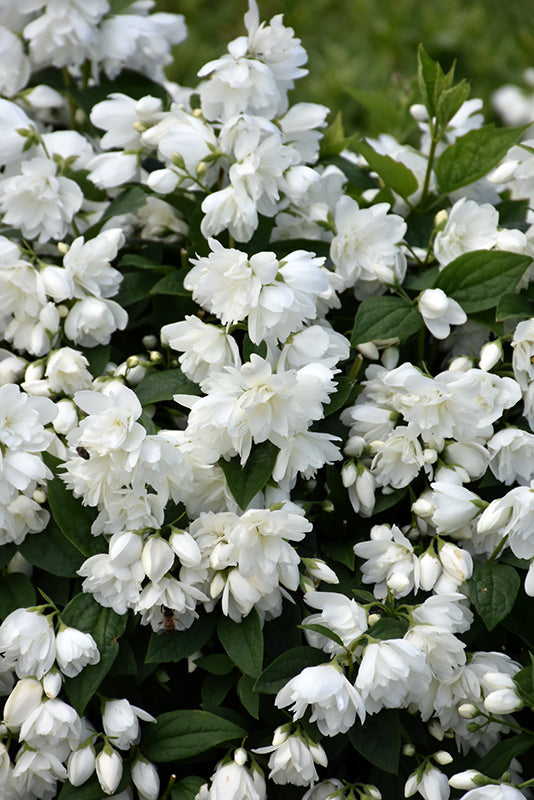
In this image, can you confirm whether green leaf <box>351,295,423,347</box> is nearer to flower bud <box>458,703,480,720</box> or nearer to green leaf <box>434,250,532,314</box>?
green leaf <box>434,250,532,314</box>

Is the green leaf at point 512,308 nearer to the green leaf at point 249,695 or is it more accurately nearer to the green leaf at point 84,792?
the green leaf at point 249,695

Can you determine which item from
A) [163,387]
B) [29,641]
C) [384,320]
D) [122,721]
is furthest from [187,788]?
[384,320]

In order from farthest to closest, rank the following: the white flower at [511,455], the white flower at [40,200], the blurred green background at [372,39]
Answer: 1. the blurred green background at [372,39]
2. the white flower at [40,200]
3. the white flower at [511,455]

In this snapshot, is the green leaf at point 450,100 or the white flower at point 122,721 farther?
the green leaf at point 450,100

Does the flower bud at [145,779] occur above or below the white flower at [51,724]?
below

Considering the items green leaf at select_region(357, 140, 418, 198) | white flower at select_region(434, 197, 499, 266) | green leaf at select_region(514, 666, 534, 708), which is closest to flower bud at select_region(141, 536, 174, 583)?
green leaf at select_region(514, 666, 534, 708)

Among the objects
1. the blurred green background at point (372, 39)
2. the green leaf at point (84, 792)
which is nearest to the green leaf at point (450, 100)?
the green leaf at point (84, 792)

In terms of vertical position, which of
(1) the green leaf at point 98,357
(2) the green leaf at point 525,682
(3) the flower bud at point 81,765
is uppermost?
(1) the green leaf at point 98,357

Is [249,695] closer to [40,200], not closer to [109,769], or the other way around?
[109,769]
